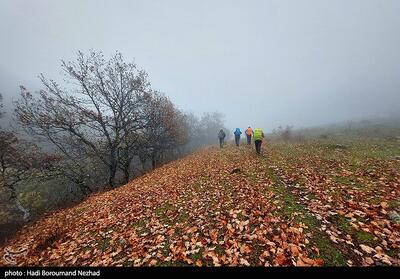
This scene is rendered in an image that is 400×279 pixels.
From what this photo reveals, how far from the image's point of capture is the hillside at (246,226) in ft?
15.7

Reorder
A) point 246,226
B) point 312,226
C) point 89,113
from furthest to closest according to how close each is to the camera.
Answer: point 89,113 → point 246,226 → point 312,226

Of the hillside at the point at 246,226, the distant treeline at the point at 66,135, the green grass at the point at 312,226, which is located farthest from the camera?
the distant treeline at the point at 66,135

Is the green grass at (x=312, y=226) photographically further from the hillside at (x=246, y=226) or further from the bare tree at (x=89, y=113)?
the bare tree at (x=89, y=113)

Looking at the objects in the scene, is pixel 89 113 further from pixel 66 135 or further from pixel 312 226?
pixel 312 226

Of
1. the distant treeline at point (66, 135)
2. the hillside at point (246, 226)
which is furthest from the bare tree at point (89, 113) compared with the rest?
the hillside at point (246, 226)

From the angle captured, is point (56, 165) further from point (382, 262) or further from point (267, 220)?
point (382, 262)

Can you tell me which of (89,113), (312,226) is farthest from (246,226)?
(89,113)

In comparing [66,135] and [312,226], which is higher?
[66,135]

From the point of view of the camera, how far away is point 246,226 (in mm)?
6055

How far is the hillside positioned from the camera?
4797 millimetres

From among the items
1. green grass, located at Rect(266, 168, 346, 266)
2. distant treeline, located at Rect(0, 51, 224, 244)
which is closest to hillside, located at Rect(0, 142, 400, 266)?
green grass, located at Rect(266, 168, 346, 266)

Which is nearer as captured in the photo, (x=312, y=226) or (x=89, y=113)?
(x=312, y=226)

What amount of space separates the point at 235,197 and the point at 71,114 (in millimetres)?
15599
